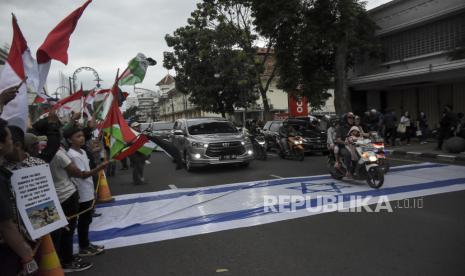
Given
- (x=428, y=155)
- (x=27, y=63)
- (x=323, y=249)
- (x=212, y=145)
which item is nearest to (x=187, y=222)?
(x=323, y=249)

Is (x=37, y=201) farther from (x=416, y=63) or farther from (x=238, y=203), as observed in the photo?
(x=416, y=63)

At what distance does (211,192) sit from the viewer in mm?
8750

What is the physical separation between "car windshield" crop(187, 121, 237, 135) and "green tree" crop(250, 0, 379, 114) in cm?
609

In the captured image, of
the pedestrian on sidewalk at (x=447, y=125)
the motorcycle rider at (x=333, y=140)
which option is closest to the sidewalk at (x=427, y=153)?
the pedestrian on sidewalk at (x=447, y=125)

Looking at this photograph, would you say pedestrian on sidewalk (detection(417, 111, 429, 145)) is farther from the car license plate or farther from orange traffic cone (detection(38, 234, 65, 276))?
orange traffic cone (detection(38, 234, 65, 276))

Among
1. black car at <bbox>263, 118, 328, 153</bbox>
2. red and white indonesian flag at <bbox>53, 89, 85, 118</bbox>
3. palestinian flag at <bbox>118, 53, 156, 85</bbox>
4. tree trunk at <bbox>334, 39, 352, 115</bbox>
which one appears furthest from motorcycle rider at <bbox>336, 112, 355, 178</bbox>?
tree trunk at <bbox>334, 39, 352, 115</bbox>

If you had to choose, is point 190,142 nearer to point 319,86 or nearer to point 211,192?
point 211,192

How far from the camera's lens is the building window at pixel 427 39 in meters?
16.0

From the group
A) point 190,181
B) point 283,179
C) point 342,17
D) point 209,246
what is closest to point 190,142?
point 190,181

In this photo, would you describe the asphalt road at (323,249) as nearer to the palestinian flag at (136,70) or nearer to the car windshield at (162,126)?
the palestinian flag at (136,70)

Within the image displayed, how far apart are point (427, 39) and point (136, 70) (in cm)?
1615

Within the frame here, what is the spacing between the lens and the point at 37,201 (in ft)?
10.1

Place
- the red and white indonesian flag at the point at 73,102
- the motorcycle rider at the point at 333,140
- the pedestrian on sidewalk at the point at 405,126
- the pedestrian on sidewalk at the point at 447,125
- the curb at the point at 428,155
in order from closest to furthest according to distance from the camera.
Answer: the red and white indonesian flag at the point at 73,102 → the motorcycle rider at the point at 333,140 → the curb at the point at 428,155 → the pedestrian on sidewalk at the point at 447,125 → the pedestrian on sidewalk at the point at 405,126

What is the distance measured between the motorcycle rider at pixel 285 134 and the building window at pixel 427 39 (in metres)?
7.55
